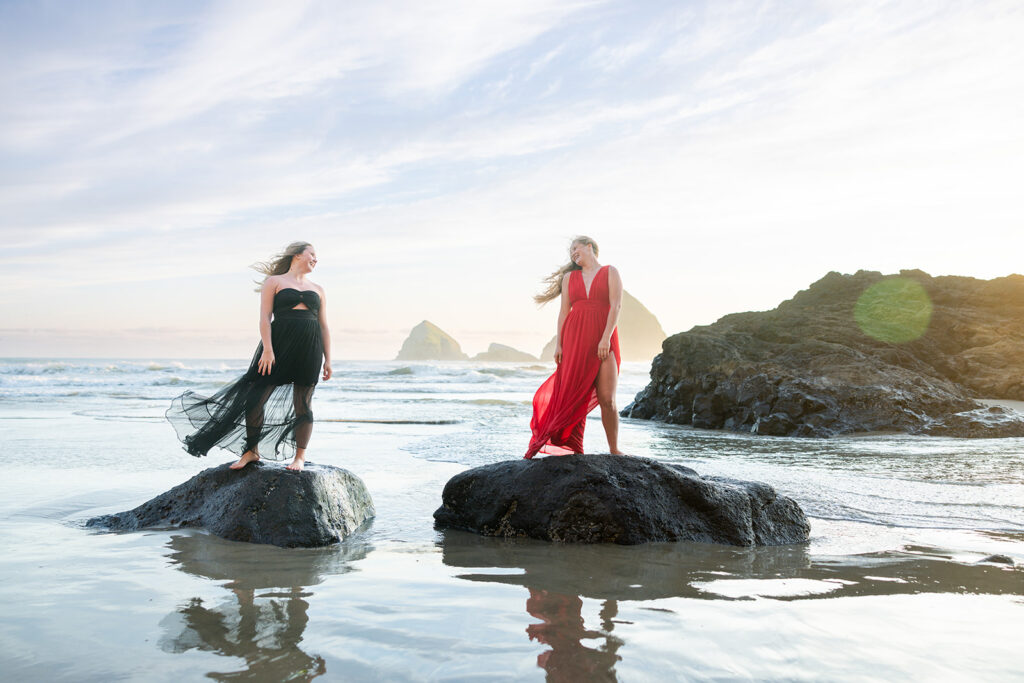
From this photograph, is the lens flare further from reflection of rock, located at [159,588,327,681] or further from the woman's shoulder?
reflection of rock, located at [159,588,327,681]

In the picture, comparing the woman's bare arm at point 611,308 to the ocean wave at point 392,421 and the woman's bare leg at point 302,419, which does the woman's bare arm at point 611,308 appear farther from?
the ocean wave at point 392,421

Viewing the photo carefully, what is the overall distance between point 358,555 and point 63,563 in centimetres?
185

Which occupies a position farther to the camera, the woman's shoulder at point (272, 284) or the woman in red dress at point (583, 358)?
the woman in red dress at point (583, 358)

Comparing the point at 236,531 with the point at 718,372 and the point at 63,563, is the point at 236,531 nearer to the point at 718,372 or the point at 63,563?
the point at 63,563

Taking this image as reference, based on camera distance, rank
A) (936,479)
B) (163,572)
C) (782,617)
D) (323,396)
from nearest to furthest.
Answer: (782,617), (163,572), (936,479), (323,396)

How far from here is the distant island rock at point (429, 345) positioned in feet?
542

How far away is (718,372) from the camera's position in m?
15.3

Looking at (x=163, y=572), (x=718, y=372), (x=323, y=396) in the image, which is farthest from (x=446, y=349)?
(x=163, y=572)

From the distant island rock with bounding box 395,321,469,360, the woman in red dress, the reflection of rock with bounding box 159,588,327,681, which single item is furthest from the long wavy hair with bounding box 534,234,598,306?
the distant island rock with bounding box 395,321,469,360

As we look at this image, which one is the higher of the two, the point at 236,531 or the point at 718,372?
the point at 718,372

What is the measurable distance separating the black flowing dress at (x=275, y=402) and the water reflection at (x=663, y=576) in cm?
196

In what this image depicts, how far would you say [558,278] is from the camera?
22.8ft

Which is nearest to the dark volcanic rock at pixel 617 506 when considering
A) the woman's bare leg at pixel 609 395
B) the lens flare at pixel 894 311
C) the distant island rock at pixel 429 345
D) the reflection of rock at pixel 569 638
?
the woman's bare leg at pixel 609 395

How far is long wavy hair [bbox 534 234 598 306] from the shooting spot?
6669 millimetres
